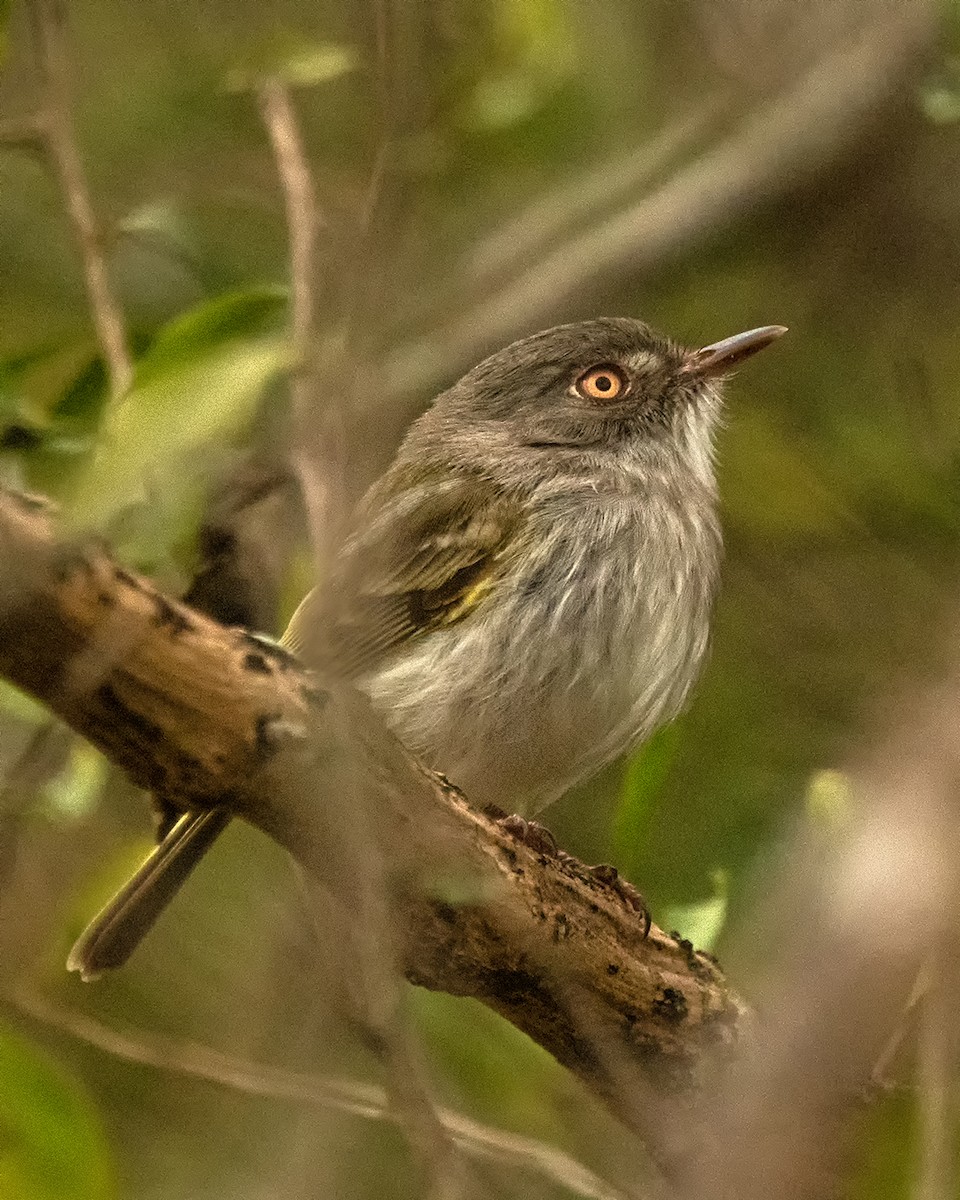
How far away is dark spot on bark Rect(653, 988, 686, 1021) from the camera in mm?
3553

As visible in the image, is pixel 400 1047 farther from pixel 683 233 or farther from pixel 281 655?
pixel 683 233

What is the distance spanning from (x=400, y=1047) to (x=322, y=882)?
2.55ft

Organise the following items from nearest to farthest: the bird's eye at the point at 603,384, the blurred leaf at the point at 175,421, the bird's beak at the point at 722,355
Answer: the blurred leaf at the point at 175,421 < the bird's beak at the point at 722,355 < the bird's eye at the point at 603,384

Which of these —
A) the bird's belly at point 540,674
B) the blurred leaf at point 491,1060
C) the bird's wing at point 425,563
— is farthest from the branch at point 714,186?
the blurred leaf at point 491,1060

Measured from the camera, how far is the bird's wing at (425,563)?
3818 millimetres

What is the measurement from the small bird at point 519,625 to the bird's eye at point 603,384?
0.27 meters

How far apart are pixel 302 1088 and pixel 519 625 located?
1.02 meters

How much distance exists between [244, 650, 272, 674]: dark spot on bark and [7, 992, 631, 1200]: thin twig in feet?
3.31

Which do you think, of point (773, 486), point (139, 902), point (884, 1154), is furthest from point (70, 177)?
point (884, 1154)

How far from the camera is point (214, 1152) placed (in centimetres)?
515

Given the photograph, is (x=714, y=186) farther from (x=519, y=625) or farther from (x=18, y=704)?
(x=18, y=704)

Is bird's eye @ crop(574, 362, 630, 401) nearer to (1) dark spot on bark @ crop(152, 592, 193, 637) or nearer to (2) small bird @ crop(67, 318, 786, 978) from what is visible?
(2) small bird @ crop(67, 318, 786, 978)

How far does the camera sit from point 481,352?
5285 millimetres

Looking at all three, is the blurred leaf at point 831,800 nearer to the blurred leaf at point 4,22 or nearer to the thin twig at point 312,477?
the thin twig at point 312,477
